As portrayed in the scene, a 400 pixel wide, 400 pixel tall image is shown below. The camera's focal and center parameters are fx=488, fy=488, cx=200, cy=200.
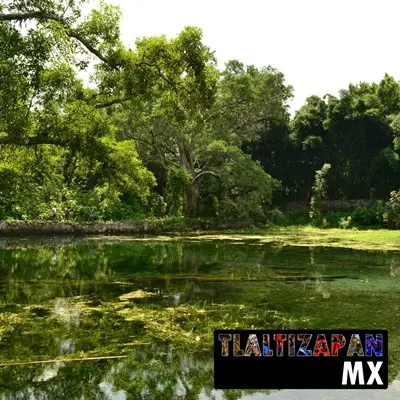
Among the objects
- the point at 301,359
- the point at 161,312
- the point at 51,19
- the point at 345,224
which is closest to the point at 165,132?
the point at 345,224

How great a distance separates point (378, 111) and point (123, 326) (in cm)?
4256

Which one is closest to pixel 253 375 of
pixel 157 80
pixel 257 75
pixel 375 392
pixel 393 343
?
pixel 375 392

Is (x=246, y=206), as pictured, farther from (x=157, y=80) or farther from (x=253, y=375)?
(x=253, y=375)

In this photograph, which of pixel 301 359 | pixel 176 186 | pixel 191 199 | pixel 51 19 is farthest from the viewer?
pixel 191 199

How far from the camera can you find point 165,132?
36438 millimetres

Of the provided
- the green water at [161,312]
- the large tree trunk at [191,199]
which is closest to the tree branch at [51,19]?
the green water at [161,312]

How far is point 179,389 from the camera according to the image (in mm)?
5012

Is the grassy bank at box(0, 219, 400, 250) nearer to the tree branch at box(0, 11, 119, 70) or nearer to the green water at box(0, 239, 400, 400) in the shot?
the green water at box(0, 239, 400, 400)

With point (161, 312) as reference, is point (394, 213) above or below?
above

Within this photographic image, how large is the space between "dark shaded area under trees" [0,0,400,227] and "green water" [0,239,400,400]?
376 cm

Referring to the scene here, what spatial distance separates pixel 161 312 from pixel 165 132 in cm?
2909

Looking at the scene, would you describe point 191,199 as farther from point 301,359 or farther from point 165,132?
point 301,359

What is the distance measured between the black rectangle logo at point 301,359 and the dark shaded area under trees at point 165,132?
8.64 metres

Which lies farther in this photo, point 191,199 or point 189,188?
point 191,199
